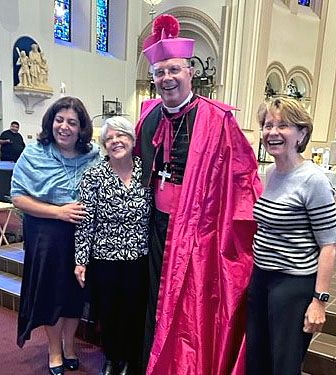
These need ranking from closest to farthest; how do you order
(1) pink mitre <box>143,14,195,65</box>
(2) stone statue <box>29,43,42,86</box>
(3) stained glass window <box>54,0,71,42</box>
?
(1) pink mitre <box>143,14,195,65</box> → (2) stone statue <box>29,43,42,86</box> → (3) stained glass window <box>54,0,71,42</box>

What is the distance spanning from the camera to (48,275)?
1.86 meters

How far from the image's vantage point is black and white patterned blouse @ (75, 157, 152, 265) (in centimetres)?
170

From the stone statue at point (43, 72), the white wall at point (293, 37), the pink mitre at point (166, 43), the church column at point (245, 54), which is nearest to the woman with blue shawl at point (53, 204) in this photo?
the pink mitre at point (166, 43)

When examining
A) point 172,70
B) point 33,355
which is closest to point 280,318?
point 172,70

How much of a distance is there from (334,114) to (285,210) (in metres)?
9.94

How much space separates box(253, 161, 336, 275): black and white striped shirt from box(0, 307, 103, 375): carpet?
1.28 meters

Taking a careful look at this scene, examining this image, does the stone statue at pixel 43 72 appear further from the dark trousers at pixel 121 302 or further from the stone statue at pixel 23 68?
the dark trousers at pixel 121 302

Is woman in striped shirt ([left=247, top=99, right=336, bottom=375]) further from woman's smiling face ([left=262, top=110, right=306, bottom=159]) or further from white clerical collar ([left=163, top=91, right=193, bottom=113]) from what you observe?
white clerical collar ([left=163, top=91, right=193, bottom=113])

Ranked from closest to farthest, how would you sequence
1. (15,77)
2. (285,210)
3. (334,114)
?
(285,210) < (15,77) < (334,114)

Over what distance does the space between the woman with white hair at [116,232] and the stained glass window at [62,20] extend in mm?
9530

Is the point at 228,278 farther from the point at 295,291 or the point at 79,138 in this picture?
the point at 79,138

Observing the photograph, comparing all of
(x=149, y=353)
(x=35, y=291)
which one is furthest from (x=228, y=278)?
(x=35, y=291)

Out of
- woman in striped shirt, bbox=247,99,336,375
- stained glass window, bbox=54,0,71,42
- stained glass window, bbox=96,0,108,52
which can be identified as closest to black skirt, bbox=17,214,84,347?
woman in striped shirt, bbox=247,99,336,375

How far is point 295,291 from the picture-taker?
1.30 metres
